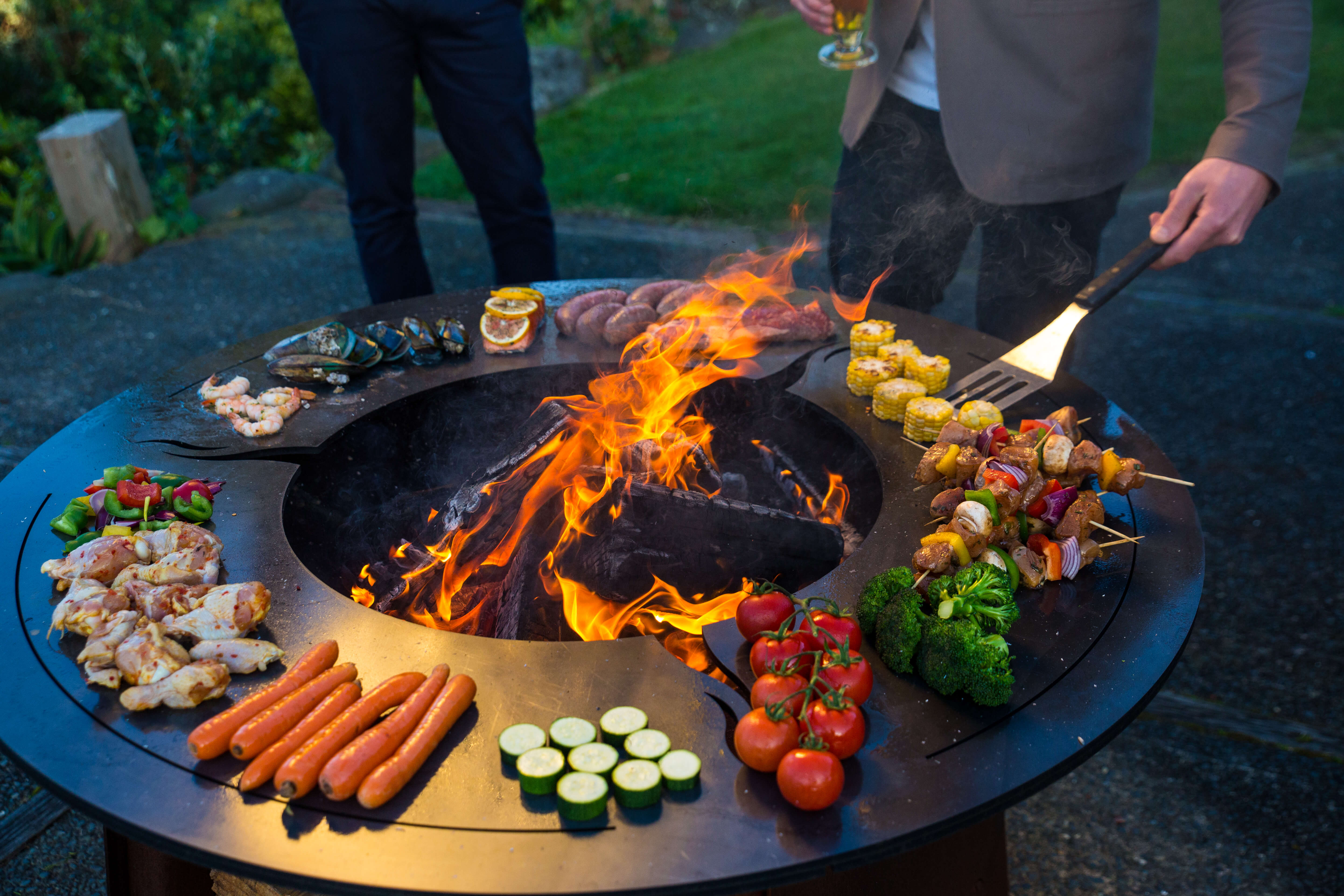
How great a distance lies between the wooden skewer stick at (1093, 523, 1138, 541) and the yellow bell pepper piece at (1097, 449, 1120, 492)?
12cm

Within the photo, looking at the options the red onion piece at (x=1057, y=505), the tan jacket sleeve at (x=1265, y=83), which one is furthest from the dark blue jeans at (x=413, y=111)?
the red onion piece at (x=1057, y=505)

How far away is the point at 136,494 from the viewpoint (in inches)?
83.2

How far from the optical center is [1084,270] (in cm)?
328

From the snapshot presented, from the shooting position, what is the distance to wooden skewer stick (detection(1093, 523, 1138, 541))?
1.98 m

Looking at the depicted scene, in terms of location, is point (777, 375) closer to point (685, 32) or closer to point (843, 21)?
point (843, 21)

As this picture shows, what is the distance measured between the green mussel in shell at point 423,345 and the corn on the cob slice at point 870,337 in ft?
4.30

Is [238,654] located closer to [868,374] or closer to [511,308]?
[511,308]

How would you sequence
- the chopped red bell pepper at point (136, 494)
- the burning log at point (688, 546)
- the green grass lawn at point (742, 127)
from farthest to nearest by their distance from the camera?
the green grass lawn at point (742, 127), the burning log at point (688, 546), the chopped red bell pepper at point (136, 494)

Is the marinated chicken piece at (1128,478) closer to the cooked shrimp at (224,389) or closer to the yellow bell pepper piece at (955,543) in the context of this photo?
the yellow bell pepper piece at (955,543)

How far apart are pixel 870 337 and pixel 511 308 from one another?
1166 mm

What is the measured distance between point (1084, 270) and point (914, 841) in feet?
8.15

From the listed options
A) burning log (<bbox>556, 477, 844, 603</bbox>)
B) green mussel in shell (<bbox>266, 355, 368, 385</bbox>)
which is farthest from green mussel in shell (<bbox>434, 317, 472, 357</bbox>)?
burning log (<bbox>556, 477, 844, 603</bbox>)

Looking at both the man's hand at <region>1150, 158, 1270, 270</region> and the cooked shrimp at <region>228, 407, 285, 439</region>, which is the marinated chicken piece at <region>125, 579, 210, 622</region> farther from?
the man's hand at <region>1150, 158, 1270, 270</region>

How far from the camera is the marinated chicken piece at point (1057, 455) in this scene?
2.14 metres
